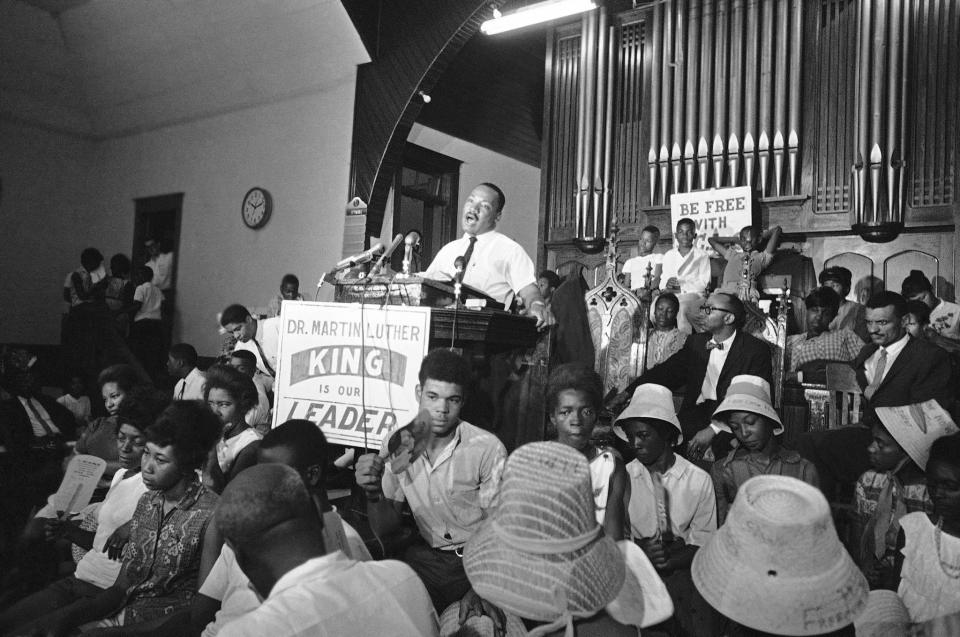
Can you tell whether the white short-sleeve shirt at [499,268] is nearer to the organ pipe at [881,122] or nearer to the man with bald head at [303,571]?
the man with bald head at [303,571]

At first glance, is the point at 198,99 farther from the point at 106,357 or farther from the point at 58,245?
the point at 106,357

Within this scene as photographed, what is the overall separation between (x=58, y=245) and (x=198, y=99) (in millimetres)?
2937

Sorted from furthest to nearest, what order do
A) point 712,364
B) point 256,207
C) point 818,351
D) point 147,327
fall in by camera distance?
point 256,207, point 147,327, point 818,351, point 712,364

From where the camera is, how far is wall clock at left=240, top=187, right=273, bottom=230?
8.96 metres

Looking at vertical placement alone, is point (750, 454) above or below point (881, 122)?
below

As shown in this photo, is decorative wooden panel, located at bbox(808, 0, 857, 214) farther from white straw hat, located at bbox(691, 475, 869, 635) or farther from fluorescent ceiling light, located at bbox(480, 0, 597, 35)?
white straw hat, located at bbox(691, 475, 869, 635)

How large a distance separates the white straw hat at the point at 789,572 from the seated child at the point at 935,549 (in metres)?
0.96

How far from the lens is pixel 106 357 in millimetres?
7832

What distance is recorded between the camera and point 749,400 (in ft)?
10.5

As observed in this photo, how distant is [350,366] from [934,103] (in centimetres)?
643

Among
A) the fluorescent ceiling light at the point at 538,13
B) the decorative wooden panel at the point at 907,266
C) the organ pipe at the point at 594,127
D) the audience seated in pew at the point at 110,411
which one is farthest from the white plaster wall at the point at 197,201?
the decorative wooden panel at the point at 907,266

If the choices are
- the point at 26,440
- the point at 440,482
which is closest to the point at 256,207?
the point at 26,440

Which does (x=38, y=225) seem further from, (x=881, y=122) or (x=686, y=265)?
(x=881, y=122)

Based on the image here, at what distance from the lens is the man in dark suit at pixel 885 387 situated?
3688 millimetres
